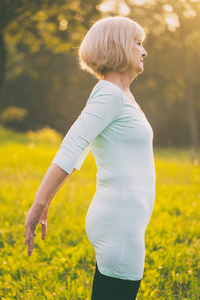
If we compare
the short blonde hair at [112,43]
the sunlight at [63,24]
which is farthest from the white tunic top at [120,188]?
the sunlight at [63,24]

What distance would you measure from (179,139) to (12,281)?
34285mm

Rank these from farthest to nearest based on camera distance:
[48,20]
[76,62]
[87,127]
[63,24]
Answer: [76,62]
[63,24]
[48,20]
[87,127]

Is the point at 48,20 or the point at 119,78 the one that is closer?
the point at 119,78

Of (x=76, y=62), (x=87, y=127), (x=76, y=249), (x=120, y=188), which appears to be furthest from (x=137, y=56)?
(x=76, y=62)

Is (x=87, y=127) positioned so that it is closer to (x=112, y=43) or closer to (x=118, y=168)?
(x=118, y=168)

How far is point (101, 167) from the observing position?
1.86m

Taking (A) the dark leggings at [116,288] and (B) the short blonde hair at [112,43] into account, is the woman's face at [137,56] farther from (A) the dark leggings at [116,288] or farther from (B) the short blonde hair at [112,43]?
(A) the dark leggings at [116,288]

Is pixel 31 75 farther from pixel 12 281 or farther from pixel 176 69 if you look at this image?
pixel 12 281

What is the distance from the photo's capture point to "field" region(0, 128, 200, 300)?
3.19m

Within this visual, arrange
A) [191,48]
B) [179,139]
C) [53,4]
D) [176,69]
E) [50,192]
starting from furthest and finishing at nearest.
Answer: [179,139]
[176,69]
[191,48]
[53,4]
[50,192]

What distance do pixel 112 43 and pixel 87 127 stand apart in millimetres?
439

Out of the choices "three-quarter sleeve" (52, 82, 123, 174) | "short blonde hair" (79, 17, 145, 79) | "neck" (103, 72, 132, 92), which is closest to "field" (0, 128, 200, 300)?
"three-quarter sleeve" (52, 82, 123, 174)

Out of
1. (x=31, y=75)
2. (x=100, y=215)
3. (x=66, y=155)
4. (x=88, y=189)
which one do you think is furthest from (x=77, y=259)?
(x=31, y=75)

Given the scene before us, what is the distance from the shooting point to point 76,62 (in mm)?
21344
